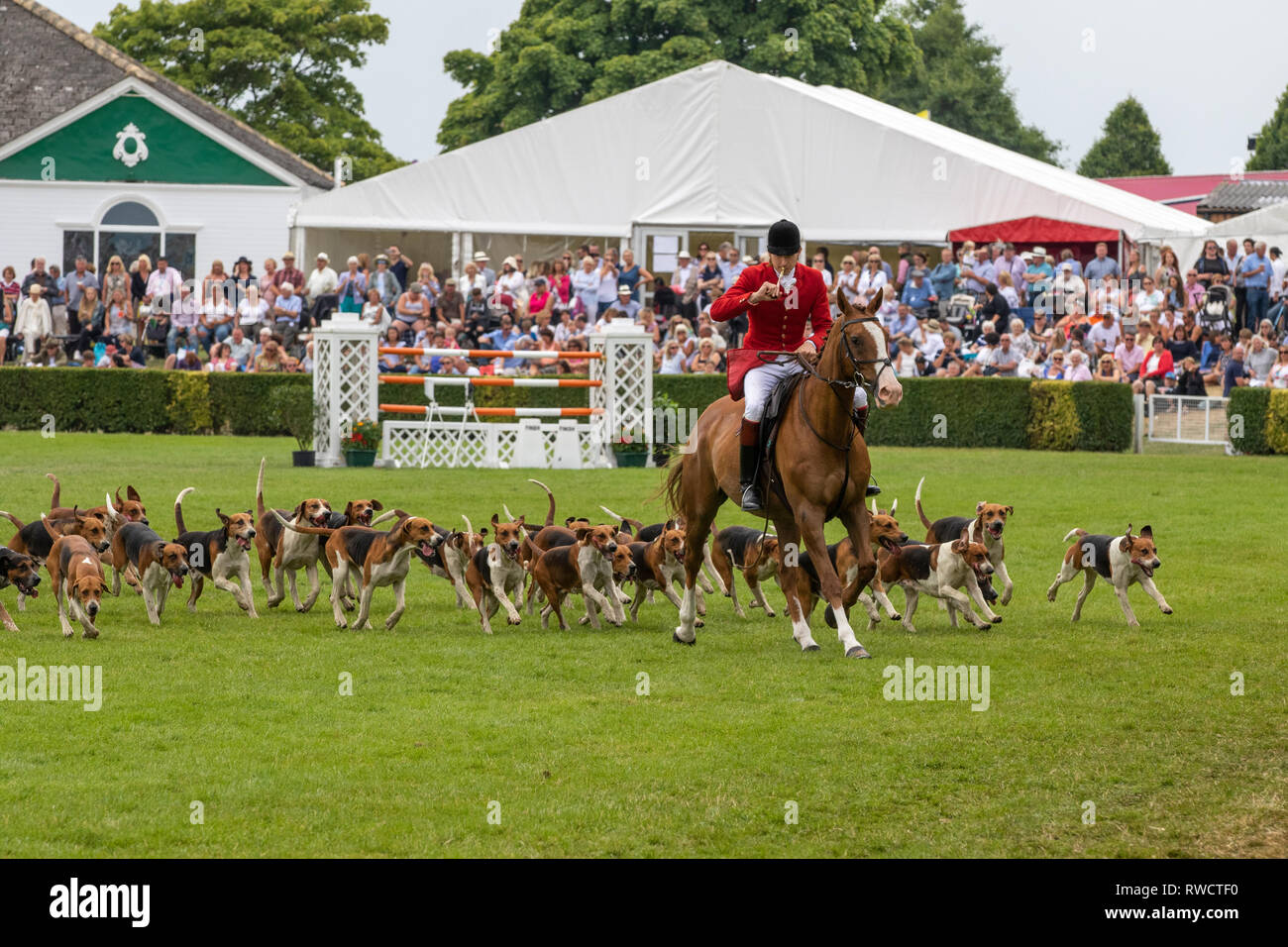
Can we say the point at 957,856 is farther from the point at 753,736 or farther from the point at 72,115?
the point at 72,115

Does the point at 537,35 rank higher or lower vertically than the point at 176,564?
higher

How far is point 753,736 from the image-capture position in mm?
8711

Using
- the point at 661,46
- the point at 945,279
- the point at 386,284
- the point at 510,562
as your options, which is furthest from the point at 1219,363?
the point at 661,46

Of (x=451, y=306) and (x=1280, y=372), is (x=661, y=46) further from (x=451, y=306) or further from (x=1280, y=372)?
(x=1280, y=372)

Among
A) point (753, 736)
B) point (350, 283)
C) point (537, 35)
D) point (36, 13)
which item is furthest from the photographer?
point (537, 35)

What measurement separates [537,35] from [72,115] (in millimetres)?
24156

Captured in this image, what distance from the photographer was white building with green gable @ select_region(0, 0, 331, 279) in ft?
138

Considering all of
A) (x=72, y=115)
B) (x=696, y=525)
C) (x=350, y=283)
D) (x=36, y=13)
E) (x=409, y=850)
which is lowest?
(x=409, y=850)

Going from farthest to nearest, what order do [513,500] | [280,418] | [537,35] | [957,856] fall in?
1. [537,35]
2. [280,418]
3. [513,500]
4. [957,856]

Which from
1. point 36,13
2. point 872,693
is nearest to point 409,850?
point 872,693

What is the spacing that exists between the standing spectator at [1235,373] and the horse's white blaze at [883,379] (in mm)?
18298

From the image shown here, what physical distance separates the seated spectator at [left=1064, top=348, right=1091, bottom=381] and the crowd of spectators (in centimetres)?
4

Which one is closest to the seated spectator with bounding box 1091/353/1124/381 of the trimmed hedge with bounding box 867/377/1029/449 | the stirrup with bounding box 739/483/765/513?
the trimmed hedge with bounding box 867/377/1029/449

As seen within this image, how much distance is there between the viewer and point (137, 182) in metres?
42.4
